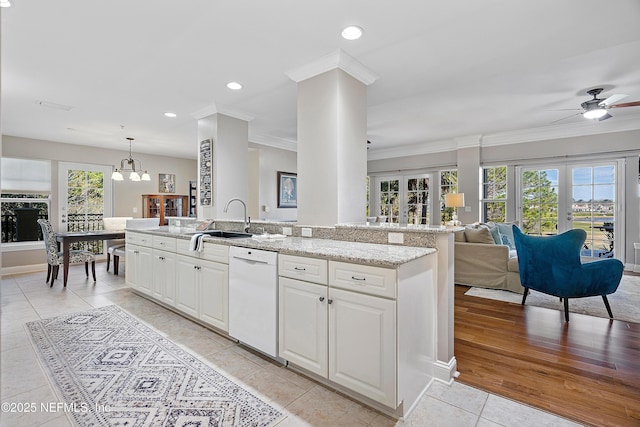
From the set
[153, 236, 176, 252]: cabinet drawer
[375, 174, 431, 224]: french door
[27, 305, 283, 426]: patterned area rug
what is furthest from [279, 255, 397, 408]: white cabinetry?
[375, 174, 431, 224]: french door

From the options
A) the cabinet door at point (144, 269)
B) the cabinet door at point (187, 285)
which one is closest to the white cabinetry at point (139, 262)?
the cabinet door at point (144, 269)

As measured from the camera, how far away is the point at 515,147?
6152mm

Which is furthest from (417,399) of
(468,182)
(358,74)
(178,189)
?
(178,189)

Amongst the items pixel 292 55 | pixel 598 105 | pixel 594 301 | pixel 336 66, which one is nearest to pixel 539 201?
pixel 598 105

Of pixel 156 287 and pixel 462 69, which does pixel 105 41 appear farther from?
pixel 462 69

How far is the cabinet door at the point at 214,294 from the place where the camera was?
2.90 metres

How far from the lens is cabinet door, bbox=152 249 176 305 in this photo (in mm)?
3508

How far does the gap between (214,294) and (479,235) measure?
3.57 meters

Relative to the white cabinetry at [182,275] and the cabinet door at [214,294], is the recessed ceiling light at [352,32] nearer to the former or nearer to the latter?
the white cabinetry at [182,275]

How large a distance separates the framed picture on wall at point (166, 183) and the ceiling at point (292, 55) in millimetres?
2824

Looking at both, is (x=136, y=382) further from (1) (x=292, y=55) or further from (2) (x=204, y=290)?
(1) (x=292, y=55)

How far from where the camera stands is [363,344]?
80.5 inches

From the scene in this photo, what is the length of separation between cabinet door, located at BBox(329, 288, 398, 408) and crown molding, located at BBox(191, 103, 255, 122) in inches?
125

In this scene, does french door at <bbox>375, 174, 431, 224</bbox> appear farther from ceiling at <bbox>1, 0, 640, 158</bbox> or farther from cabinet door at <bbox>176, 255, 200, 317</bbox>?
cabinet door at <bbox>176, 255, 200, 317</bbox>
